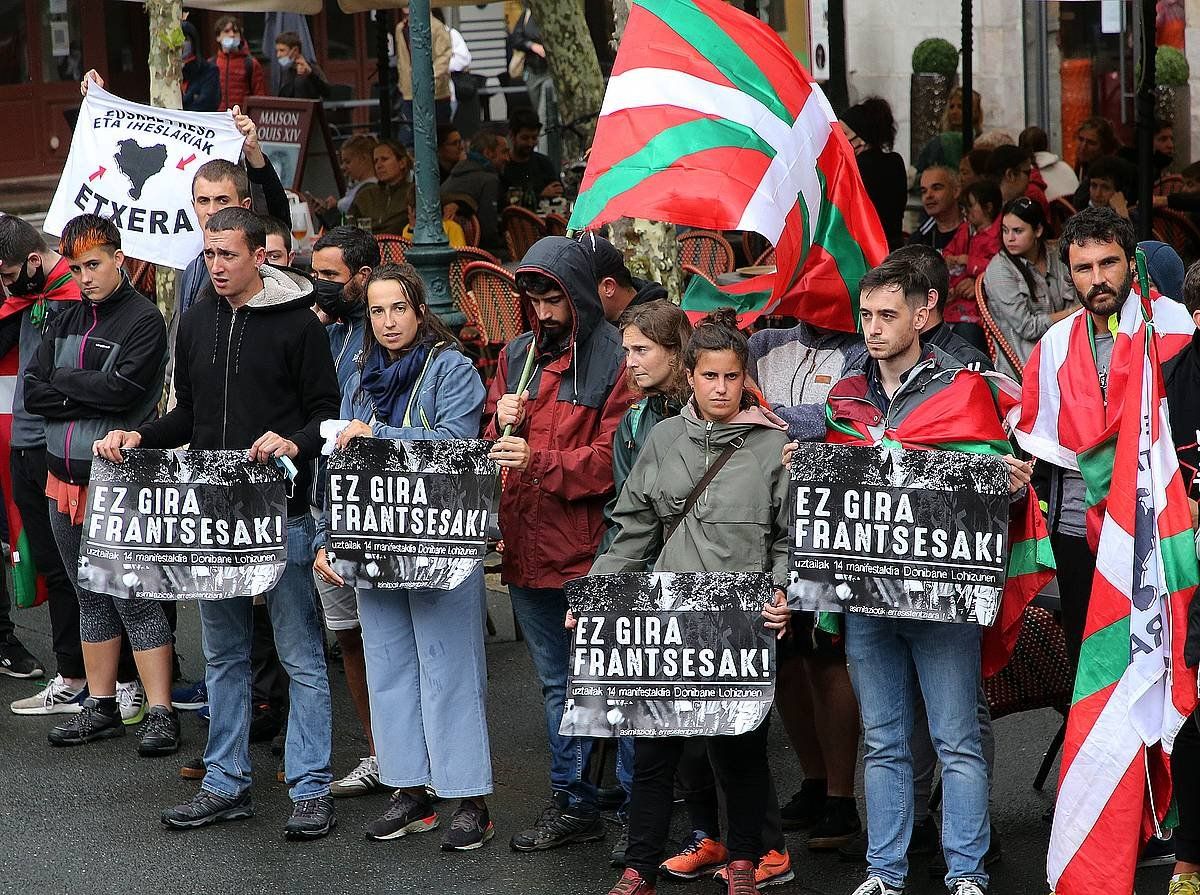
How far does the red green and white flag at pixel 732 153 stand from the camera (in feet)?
19.5

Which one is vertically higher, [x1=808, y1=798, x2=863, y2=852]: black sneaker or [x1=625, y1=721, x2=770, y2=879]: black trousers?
[x1=625, y1=721, x2=770, y2=879]: black trousers

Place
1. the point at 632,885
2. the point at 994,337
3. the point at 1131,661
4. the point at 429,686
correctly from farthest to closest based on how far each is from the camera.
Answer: the point at 994,337
the point at 429,686
the point at 632,885
the point at 1131,661

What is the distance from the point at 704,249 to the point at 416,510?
6.12 m

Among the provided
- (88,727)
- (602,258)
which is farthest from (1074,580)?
(88,727)

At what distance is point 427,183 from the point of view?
968cm

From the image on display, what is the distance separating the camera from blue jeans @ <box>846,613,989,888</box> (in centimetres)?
495

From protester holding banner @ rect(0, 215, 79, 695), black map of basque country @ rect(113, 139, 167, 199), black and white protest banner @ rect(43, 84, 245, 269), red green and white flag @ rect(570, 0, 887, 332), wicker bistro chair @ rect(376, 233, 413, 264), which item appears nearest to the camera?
red green and white flag @ rect(570, 0, 887, 332)

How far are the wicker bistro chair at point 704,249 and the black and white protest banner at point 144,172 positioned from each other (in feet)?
13.5

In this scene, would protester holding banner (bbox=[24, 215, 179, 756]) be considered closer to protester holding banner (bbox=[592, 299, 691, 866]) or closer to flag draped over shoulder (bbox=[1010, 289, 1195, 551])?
protester holding banner (bbox=[592, 299, 691, 866])

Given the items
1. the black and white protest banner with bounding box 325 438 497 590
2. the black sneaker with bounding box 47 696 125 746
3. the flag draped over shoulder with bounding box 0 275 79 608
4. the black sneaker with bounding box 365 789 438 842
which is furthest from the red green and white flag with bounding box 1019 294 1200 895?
the flag draped over shoulder with bounding box 0 275 79 608

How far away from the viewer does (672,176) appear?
6.01 metres

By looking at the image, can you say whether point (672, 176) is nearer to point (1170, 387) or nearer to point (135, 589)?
point (1170, 387)

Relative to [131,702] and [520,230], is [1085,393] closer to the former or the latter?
[131,702]

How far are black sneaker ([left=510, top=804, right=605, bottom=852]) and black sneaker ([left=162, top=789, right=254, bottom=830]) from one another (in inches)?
40.7
